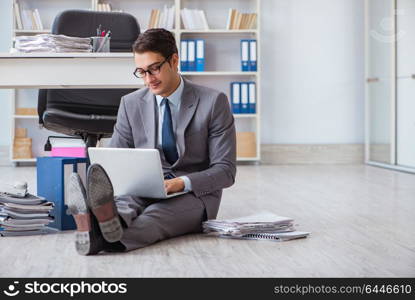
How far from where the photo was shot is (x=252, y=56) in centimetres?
637

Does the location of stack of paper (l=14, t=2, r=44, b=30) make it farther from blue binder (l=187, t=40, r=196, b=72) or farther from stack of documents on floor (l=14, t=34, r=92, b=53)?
stack of documents on floor (l=14, t=34, r=92, b=53)

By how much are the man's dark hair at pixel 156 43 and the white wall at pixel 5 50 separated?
4096 mm

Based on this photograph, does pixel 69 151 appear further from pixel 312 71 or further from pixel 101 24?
pixel 312 71

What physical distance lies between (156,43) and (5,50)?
4205 mm

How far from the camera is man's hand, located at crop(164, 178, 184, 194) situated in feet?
8.43

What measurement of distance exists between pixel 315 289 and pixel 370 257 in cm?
56

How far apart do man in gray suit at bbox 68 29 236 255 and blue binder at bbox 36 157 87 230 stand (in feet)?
0.70

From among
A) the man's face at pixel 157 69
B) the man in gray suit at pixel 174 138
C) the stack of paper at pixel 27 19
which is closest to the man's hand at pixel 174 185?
the man in gray suit at pixel 174 138

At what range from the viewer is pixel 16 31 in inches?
243

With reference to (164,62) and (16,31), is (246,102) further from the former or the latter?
(164,62)

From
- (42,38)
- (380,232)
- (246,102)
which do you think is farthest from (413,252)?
(246,102)

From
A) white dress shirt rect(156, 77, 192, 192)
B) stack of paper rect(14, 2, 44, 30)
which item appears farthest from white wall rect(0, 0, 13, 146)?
white dress shirt rect(156, 77, 192, 192)

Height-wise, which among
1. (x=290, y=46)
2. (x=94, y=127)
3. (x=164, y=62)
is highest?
(x=290, y=46)

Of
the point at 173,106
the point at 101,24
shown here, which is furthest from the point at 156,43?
the point at 101,24
